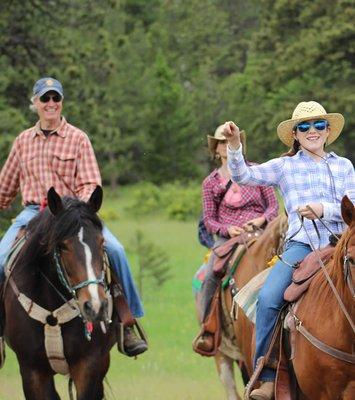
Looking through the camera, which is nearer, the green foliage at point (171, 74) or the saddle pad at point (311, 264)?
the saddle pad at point (311, 264)

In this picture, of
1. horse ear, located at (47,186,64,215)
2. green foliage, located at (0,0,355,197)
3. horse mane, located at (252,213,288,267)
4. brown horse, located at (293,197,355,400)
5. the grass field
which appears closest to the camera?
brown horse, located at (293,197,355,400)

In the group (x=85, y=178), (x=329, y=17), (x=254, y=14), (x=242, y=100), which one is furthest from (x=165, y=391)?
(x=254, y=14)

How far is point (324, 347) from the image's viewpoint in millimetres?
8086

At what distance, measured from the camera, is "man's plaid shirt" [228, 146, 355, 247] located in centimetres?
884

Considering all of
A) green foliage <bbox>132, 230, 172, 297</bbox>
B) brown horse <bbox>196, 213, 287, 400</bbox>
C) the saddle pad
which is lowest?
green foliage <bbox>132, 230, 172, 297</bbox>

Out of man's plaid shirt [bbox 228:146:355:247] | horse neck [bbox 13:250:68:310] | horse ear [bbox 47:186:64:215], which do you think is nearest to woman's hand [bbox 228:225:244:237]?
horse neck [bbox 13:250:68:310]

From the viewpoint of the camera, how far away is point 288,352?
875 centimetres

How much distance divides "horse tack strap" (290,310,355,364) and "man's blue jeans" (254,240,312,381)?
1.12 ft

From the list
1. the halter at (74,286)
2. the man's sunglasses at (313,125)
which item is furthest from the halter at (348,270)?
the halter at (74,286)

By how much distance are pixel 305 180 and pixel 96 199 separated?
1743mm

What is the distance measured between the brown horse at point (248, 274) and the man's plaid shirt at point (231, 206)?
67 centimetres

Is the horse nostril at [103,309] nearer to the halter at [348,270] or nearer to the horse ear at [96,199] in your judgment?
the horse ear at [96,199]

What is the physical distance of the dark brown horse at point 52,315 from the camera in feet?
31.4

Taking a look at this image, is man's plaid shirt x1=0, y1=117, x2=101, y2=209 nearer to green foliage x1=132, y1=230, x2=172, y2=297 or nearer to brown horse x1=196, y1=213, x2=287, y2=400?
brown horse x1=196, y1=213, x2=287, y2=400
